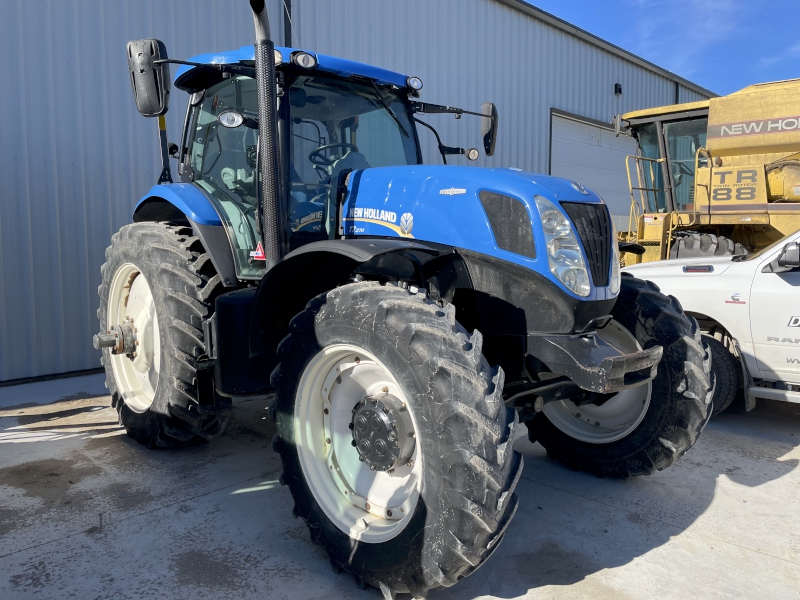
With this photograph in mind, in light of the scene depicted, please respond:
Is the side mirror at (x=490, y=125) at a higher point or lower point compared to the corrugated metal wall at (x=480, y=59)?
lower

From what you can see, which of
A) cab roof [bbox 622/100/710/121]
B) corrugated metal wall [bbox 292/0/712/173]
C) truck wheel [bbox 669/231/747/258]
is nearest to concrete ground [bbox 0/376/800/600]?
truck wheel [bbox 669/231/747/258]

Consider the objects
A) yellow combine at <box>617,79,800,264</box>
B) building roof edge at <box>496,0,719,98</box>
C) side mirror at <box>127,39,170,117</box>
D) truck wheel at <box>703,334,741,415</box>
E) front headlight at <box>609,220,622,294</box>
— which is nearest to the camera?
front headlight at <box>609,220,622,294</box>

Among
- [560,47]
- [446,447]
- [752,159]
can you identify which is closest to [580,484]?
[446,447]

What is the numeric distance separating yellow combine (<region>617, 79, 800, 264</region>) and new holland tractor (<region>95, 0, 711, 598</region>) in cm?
506

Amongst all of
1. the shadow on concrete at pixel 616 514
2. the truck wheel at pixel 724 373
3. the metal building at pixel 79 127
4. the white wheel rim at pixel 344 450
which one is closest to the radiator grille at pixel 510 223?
the white wheel rim at pixel 344 450

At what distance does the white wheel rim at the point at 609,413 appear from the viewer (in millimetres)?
3740

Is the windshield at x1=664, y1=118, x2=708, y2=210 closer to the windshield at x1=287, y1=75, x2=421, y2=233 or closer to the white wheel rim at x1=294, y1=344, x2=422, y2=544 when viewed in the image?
the windshield at x1=287, y1=75, x2=421, y2=233

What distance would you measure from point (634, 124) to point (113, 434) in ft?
26.7

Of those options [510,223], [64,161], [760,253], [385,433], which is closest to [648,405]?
[510,223]

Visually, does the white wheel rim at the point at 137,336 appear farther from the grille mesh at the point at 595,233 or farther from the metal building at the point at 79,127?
the grille mesh at the point at 595,233

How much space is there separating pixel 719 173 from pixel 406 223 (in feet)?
21.6

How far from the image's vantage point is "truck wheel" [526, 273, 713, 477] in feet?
11.5

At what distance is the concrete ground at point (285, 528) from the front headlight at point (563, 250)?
1281 mm

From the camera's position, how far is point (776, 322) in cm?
485
